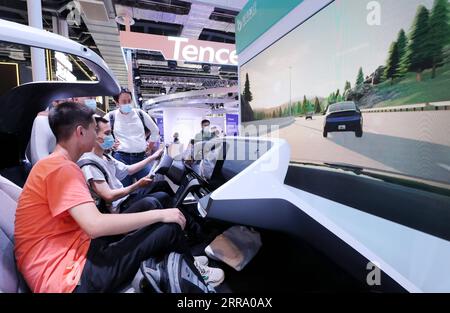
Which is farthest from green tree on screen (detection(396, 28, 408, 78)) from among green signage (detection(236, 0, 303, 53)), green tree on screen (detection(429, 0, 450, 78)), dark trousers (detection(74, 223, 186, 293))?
dark trousers (detection(74, 223, 186, 293))

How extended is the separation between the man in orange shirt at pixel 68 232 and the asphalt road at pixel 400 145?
4.64 feet

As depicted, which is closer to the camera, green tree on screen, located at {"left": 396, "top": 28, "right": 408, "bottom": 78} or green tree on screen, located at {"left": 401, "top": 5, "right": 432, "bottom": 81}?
green tree on screen, located at {"left": 401, "top": 5, "right": 432, "bottom": 81}

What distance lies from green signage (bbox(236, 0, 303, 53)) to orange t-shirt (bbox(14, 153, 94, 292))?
251 centimetres

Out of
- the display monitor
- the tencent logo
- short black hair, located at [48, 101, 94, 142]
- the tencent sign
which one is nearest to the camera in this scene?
short black hair, located at [48, 101, 94, 142]

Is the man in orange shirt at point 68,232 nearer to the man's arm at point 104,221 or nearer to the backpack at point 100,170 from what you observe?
the man's arm at point 104,221

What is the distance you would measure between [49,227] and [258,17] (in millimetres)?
3274

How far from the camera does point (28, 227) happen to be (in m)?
1.06

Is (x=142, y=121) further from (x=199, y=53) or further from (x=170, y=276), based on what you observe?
(x=199, y=53)

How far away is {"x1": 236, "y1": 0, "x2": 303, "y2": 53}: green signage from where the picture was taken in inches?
107

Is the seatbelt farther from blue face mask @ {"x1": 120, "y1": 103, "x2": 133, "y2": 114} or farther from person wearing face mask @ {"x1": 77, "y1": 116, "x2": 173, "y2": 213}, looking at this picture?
blue face mask @ {"x1": 120, "y1": 103, "x2": 133, "y2": 114}

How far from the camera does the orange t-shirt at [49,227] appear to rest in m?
1.01

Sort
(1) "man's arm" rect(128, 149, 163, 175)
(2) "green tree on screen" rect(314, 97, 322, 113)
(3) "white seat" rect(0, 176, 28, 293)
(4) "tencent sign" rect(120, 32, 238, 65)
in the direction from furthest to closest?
1. (4) "tencent sign" rect(120, 32, 238, 65)
2. (1) "man's arm" rect(128, 149, 163, 175)
3. (2) "green tree on screen" rect(314, 97, 322, 113)
4. (3) "white seat" rect(0, 176, 28, 293)

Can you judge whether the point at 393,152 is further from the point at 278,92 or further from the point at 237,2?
the point at 237,2

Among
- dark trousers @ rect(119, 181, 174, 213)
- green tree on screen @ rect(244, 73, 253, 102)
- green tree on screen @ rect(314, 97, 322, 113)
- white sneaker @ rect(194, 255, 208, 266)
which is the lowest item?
white sneaker @ rect(194, 255, 208, 266)
